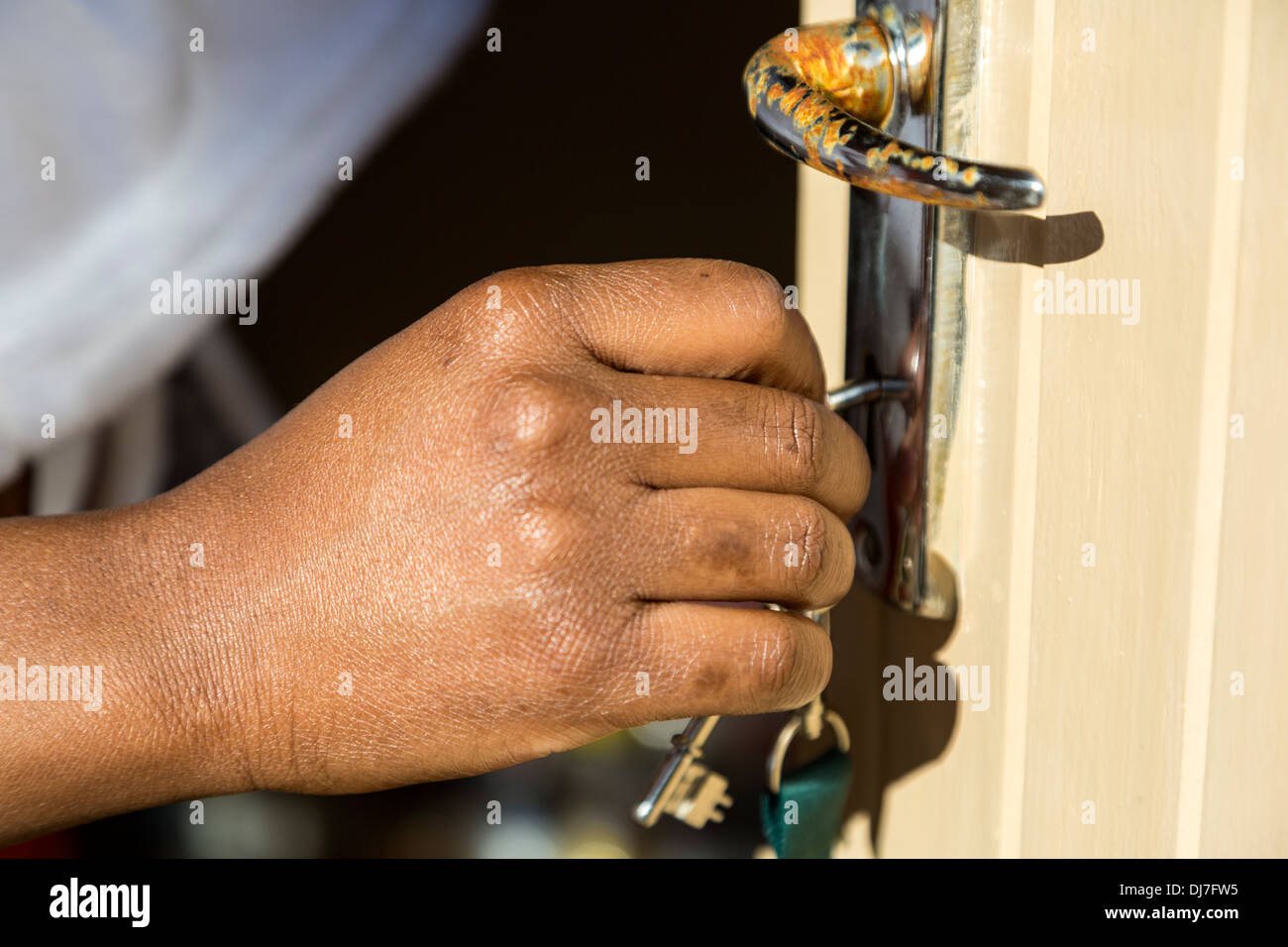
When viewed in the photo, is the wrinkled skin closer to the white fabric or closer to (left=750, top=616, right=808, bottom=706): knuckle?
(left=750, top=616, right=808, bottom=706): knuckle

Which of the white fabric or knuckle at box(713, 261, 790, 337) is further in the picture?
the white fabric

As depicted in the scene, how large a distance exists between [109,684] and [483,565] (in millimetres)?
162

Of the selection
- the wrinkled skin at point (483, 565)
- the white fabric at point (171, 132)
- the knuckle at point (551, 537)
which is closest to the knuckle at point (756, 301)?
the wrinkled skin at point (483, 565)

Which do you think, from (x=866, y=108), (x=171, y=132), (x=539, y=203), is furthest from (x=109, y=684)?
(x=171, y=132)

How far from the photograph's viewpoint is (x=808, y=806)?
0.47 m

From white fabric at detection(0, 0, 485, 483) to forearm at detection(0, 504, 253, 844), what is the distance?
0.81 m

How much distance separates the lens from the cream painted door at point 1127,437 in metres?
0.33

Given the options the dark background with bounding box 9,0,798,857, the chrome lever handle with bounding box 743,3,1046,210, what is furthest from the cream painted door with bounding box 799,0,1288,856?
→ the dark background with bounding box 9,0,798,857

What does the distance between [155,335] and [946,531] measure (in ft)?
3.65

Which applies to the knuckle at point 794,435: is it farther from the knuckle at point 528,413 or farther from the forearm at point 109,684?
the forearm at point 109,684

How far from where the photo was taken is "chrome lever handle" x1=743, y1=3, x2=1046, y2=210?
300 millimetres

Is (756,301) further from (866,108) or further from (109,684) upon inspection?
(109,684)

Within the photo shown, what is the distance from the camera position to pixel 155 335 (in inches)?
45.8
